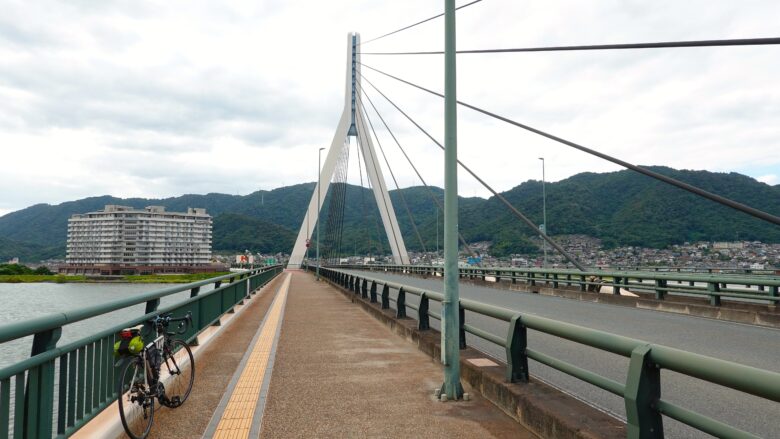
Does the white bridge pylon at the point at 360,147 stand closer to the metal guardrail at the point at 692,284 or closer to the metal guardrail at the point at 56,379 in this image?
the metal guardrail at the point at 692,284

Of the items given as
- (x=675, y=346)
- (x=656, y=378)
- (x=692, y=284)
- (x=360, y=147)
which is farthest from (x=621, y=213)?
(x=656, y=378)

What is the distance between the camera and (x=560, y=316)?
13641mm

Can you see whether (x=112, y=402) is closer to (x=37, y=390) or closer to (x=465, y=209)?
(x=37, y=390)

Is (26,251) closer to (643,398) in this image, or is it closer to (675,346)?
(675,346)

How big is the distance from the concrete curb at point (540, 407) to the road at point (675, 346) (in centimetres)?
84

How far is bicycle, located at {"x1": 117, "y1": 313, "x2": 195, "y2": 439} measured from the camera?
454cm

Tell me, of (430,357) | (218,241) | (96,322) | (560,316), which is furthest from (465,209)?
(218,241)

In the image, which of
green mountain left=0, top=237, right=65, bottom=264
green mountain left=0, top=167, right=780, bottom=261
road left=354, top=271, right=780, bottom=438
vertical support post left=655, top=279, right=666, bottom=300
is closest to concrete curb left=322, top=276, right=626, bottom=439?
road left=354, top=271, right=780, bottom=438

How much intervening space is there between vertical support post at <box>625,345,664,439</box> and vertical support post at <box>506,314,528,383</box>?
6.72 feet

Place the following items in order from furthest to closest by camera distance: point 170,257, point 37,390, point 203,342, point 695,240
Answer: point 170,257 < point 695,240 < point 203,342 < point 37,390

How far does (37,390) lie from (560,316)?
12072mm

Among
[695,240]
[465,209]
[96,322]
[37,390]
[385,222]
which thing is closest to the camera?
[37,390]

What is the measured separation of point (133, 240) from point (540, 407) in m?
178

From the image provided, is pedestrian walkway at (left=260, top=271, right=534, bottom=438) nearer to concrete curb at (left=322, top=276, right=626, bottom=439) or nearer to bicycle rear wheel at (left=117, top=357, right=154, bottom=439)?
concrete curb at (left=322, top=276, right=626, bottom=439)
